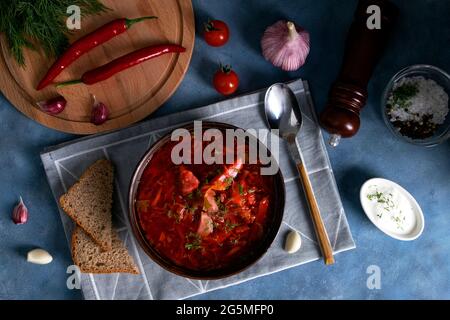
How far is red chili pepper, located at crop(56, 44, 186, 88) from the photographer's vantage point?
2.42 m

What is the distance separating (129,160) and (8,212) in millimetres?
740

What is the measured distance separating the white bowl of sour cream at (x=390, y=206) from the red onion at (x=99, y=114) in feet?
4.66

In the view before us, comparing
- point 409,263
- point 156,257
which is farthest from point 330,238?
point 156,257

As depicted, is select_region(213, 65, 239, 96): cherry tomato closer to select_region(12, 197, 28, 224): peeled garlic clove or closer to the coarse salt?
the coarse salt

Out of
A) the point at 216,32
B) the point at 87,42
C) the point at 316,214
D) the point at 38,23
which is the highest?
the point at 38,23

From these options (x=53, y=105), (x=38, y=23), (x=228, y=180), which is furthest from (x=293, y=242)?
(x=38, y=23)

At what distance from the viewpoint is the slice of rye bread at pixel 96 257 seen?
2498mm

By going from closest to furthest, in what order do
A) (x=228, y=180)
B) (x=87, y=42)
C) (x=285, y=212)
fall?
(x=228, y=180), (x=87, y=42), (x=285, y=212)

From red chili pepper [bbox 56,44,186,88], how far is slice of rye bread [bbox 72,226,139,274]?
2.63 feet

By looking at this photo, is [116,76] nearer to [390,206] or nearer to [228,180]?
[228,180]

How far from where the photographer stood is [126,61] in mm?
2426

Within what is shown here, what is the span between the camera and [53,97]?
2.50 metres

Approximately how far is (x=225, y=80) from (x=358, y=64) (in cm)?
67
